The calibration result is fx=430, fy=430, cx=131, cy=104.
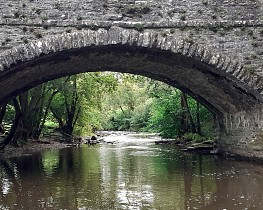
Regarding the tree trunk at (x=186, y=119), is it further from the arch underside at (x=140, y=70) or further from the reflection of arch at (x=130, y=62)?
the reflection of arch at (x=130, y=62)

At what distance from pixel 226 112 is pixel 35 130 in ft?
44.9

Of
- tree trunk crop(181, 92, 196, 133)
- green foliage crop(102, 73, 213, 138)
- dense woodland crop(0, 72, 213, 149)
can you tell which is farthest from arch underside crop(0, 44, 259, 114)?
tree trunk crop(181, 92, 196, 133)

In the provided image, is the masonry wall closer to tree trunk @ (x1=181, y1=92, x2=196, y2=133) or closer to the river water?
the river water

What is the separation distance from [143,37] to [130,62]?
8.71ft

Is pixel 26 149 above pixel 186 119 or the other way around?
the other way around

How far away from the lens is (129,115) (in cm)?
6412

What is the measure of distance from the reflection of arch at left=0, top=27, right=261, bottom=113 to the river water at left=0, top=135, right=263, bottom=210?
272 centimetres

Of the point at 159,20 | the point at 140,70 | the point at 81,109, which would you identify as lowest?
the point at 81,109

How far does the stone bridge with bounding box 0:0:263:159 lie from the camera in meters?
11.5

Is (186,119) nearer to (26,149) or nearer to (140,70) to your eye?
(26,149)

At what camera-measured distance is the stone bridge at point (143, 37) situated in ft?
37.9

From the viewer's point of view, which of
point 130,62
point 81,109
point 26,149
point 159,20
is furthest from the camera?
point 81,109

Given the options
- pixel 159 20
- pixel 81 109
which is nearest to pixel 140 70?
pixel 159 20

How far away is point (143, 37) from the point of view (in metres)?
11.9
